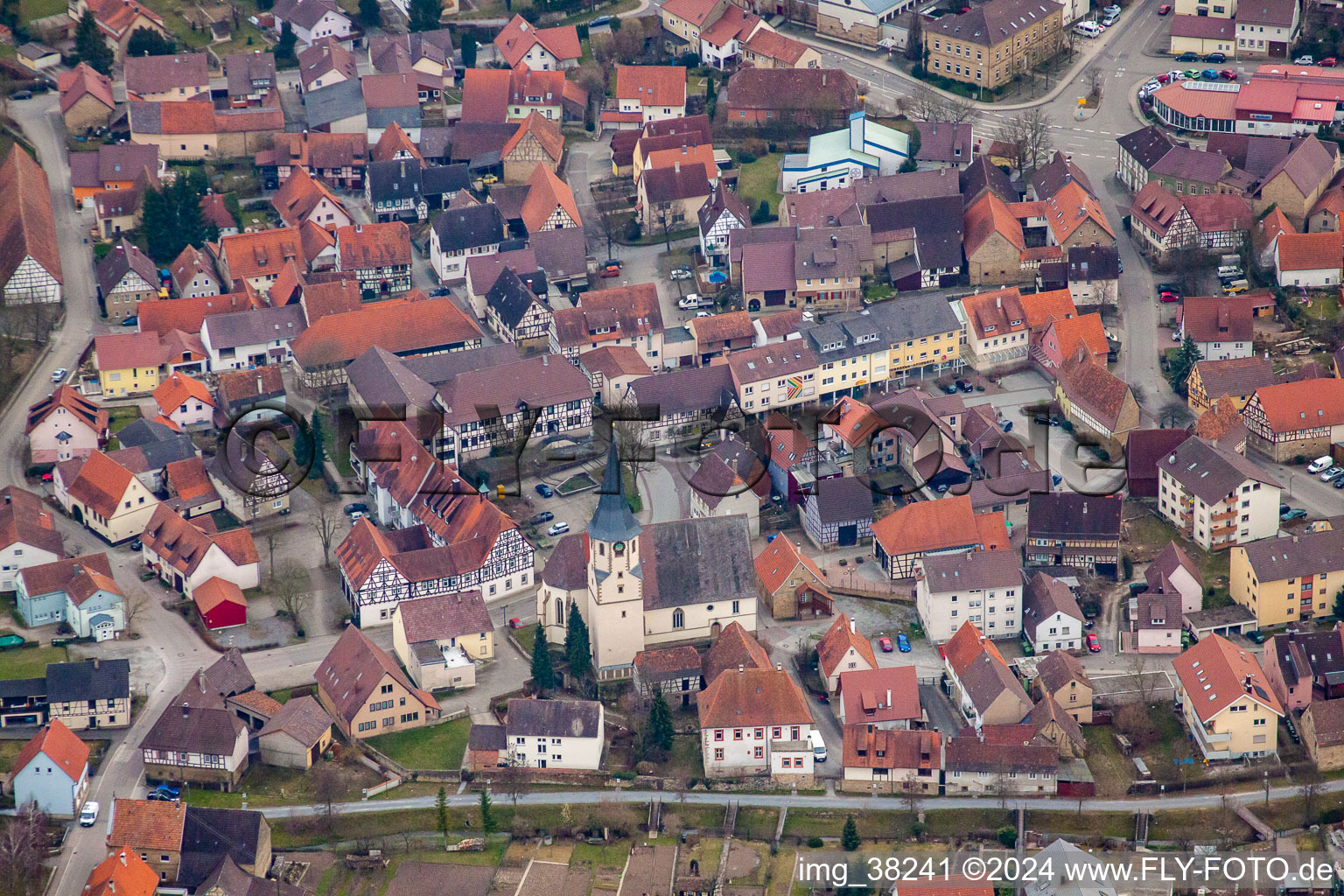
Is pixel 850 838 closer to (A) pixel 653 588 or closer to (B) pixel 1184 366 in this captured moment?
(A) pixel 653 588

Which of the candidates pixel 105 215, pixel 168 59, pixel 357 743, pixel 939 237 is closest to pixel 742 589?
pixel 357 743

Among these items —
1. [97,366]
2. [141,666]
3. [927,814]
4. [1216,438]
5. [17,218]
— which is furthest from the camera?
[17,218]

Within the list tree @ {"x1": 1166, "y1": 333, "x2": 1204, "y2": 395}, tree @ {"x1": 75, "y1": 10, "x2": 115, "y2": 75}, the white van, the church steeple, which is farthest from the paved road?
tree @ {"x1": 75, "y1": 10, "x2": 115, "y2": 75}

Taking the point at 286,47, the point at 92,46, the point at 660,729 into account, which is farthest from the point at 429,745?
the point at 92,46

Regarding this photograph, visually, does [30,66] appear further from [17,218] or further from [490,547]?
[490,547]

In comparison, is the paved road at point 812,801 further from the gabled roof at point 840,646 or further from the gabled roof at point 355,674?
the gabled roof at point 840,646

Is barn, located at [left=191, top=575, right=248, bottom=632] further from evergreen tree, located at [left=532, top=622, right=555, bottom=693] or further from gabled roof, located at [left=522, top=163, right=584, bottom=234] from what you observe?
gabled roof, located at [left=522, top=163, right=584, bottom=234]
